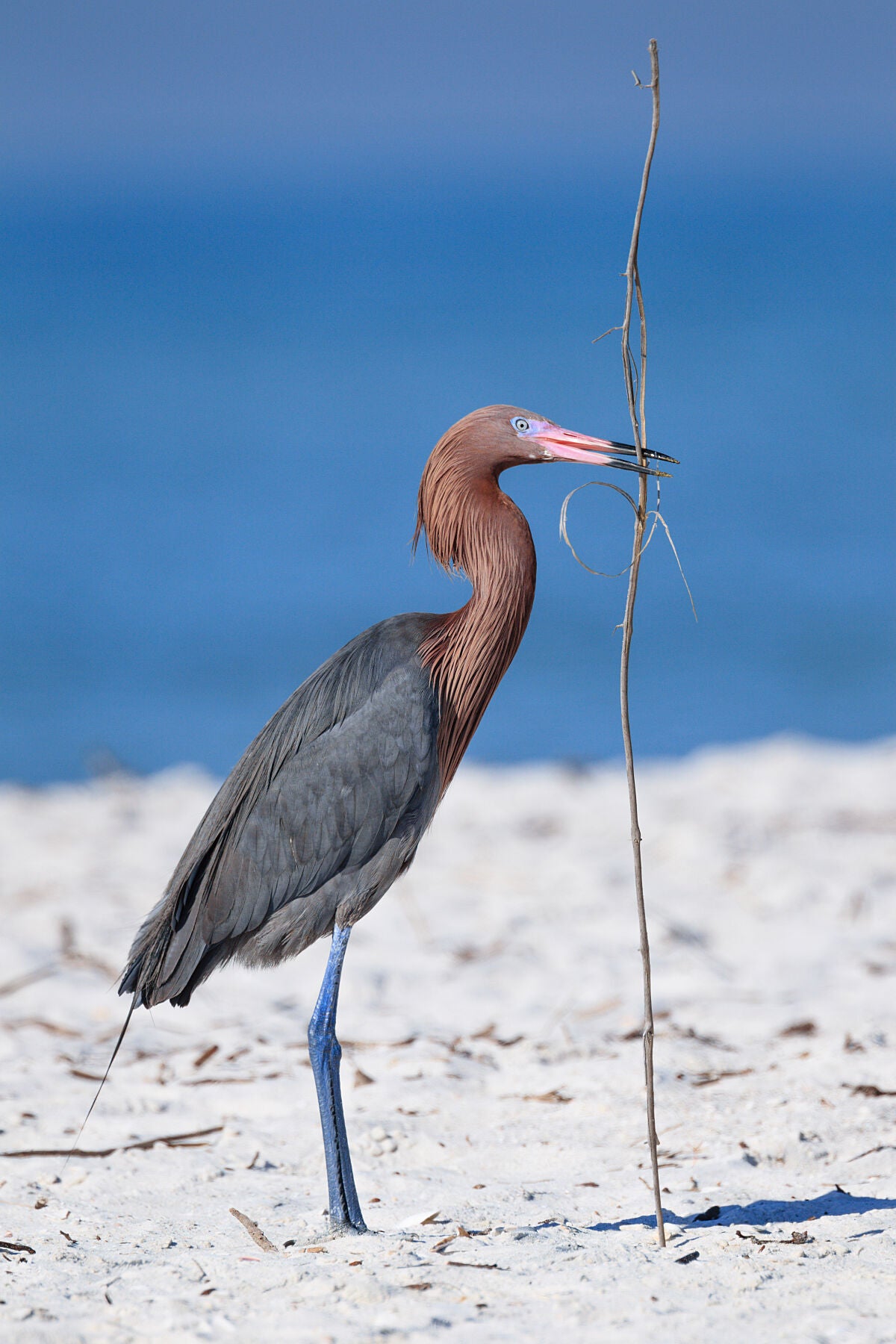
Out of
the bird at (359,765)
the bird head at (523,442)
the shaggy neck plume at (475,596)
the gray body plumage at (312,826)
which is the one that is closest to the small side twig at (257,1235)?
the bird at (359,765)

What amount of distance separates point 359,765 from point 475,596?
70cm

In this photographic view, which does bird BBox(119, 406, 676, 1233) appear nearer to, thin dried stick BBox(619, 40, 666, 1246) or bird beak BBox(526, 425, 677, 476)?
bird beak BBox(526, 425, 677, 476)


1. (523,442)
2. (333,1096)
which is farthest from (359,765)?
(523,442)

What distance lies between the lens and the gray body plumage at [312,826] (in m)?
4.14

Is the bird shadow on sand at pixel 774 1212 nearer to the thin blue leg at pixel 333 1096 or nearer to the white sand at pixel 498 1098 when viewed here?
the white sand at pixel 498 1098

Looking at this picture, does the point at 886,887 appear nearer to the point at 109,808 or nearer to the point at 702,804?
the point at 702,804

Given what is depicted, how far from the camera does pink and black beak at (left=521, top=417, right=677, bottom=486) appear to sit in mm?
4070

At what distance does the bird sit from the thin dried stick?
617 millimetres

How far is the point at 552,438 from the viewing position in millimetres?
Answer: 4215

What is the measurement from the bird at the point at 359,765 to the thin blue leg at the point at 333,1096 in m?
0.01

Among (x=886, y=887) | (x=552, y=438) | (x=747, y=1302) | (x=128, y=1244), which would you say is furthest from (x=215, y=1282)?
(x=886, y=887)

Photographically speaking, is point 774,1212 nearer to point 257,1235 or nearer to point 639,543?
point 257,1235

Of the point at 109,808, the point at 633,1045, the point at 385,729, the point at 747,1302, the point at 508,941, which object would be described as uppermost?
the point at 109,808

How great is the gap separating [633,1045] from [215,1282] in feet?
9.97
